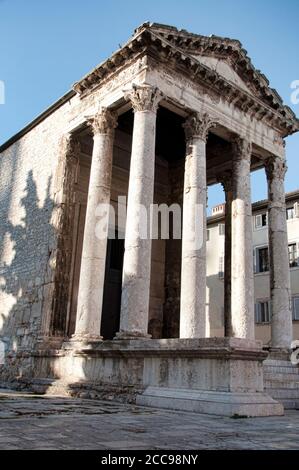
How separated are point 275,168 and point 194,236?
517 cm

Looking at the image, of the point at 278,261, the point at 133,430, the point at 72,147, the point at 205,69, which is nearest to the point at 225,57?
the point at 205,69

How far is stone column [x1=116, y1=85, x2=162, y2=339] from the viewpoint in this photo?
398 inches

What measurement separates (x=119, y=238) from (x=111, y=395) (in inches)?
296

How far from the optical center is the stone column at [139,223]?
10110 millimetres

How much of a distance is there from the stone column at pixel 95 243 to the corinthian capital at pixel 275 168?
5.59 m

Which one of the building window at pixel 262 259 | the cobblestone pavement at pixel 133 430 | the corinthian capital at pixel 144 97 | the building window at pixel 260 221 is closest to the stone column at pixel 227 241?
the corinthian capital at pixel 144 97

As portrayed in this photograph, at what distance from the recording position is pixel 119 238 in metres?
16.2

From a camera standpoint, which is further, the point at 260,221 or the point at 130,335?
the point at 260,221

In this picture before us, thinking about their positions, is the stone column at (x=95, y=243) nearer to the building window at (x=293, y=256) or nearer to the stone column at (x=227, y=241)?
the stone column at (x=227, y=241)

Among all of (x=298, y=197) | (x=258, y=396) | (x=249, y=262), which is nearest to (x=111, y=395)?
(x=258, y=396)

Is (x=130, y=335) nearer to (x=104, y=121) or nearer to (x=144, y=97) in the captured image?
(x=144, y=97)

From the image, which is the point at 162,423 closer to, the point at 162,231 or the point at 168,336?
the point at 168,336

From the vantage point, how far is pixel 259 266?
25453 millimetres

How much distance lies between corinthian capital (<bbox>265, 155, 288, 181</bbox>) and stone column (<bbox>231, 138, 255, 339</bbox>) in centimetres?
144
